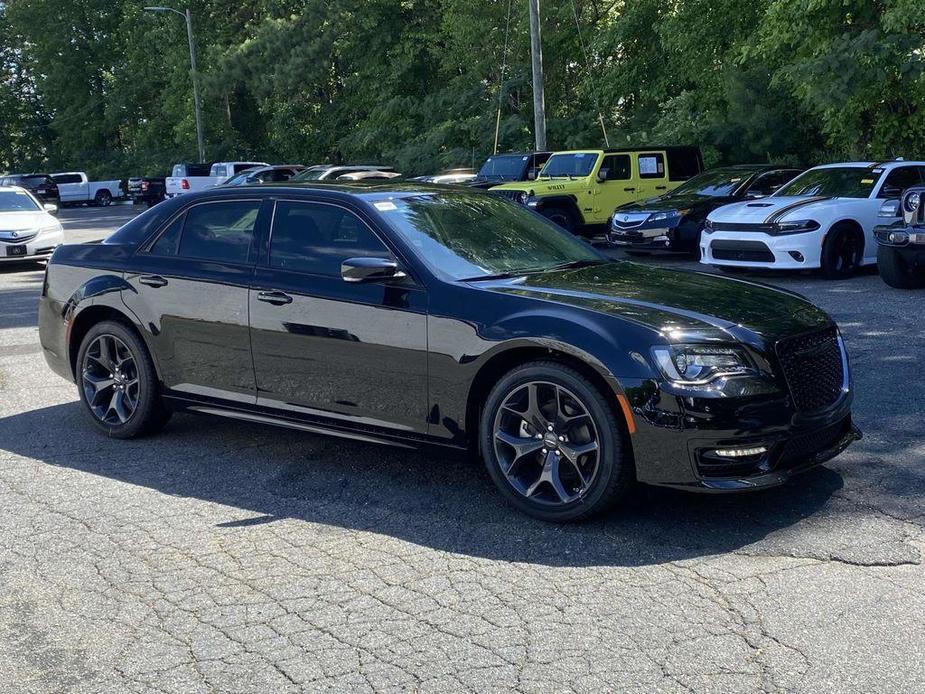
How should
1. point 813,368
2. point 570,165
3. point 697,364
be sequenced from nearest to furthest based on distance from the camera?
1. point 697,364
2. point 813,368
3. point 570,165

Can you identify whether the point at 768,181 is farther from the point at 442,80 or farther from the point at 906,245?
the point at 442,80

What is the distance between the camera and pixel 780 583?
14.2 feet

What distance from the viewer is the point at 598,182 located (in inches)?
787

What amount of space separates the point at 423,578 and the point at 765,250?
10484 millimetres

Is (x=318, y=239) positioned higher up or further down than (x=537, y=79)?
further down

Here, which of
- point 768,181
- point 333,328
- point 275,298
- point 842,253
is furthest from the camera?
point 768,181

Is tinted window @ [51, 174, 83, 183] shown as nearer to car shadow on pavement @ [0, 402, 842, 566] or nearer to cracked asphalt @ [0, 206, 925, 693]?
car shadow on pavement @ [0, 402, 842, 566]

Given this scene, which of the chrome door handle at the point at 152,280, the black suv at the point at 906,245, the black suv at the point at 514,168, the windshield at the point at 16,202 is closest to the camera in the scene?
the chrome door handle at the point at 152,280

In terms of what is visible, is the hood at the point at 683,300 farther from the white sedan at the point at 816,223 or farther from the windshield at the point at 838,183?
the windshield at the point at 838,183

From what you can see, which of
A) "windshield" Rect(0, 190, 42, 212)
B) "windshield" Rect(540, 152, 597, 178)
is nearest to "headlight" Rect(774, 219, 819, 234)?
"windshield" Rect(540, 152, 597, 178)

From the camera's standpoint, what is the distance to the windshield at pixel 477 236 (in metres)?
5.72

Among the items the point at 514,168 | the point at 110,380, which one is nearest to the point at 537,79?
the point at 514,168

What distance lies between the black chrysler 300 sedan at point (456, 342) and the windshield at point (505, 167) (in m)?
15.6

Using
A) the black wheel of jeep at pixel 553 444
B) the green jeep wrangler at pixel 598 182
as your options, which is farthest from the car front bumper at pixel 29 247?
the black wheel of jeep at pixel 553 444
